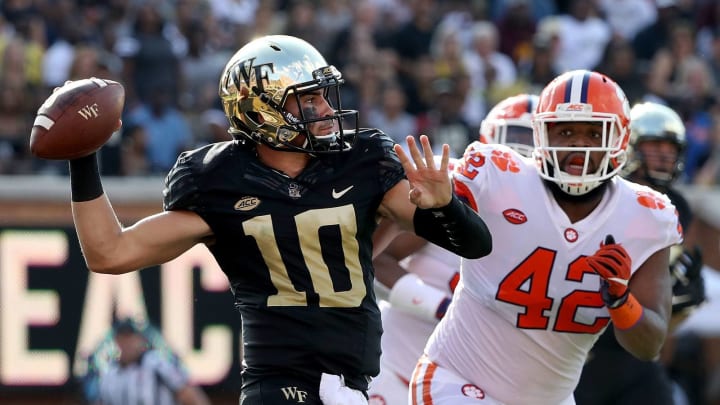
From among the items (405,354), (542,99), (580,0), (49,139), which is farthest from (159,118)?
(49,139)

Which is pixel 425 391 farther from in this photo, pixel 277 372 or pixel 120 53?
pixel 120 53

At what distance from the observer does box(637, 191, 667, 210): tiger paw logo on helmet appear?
4.76m

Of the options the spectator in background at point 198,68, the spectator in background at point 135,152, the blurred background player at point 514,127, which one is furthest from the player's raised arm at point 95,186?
the spectator in background at point 198,68

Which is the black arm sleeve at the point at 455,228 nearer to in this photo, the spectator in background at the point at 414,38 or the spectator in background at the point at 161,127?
the spectator in background at the point at 161,127

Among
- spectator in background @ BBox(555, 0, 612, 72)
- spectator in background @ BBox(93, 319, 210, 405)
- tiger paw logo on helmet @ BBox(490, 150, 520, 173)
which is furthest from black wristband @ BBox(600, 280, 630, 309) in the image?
spectator in background @ BBox(555, 0, 612, 72)

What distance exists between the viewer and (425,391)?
→ 4820mm

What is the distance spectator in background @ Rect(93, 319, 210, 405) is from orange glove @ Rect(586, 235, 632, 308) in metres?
5.01

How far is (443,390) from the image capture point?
4.79 metres

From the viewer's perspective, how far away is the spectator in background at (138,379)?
352 inches

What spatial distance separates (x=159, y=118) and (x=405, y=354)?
5.62 metres

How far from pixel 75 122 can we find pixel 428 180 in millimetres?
1008

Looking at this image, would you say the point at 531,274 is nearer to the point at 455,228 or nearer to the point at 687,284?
the point at 455,228

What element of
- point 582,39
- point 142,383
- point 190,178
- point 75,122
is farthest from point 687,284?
point 582,39

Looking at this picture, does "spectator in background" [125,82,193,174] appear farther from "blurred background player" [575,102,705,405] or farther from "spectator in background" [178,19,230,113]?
"blurred background player" [575,102,705,405]
